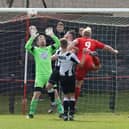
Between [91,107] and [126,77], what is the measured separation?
134 centimetres

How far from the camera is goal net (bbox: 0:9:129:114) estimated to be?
20719 millimetres

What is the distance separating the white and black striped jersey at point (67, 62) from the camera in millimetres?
15664

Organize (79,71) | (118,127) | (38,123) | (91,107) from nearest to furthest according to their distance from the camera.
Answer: (118,127), (38,123), (79,71), (91,107)

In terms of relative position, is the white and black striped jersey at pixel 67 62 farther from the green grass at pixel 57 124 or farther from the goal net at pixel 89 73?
the goal net at pixel 89 73

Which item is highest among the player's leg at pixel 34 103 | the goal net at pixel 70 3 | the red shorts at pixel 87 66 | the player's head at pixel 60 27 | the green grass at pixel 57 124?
the goal net at pixel 70 3

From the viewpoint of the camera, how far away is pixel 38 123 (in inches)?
588

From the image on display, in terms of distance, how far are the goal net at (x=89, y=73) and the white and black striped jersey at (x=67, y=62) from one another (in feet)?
14.9

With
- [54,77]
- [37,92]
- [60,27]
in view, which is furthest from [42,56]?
[60,27]

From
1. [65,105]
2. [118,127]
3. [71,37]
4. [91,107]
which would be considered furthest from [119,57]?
[118,127]

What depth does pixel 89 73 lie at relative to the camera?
2108cm

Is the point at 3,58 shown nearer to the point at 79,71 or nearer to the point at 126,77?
the point at 126,77

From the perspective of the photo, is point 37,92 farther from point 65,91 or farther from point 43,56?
point 65,91

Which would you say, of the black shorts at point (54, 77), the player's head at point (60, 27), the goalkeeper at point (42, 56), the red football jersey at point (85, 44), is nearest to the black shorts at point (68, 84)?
the black shorts at point (54, 77)

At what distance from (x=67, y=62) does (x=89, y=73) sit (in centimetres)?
538
